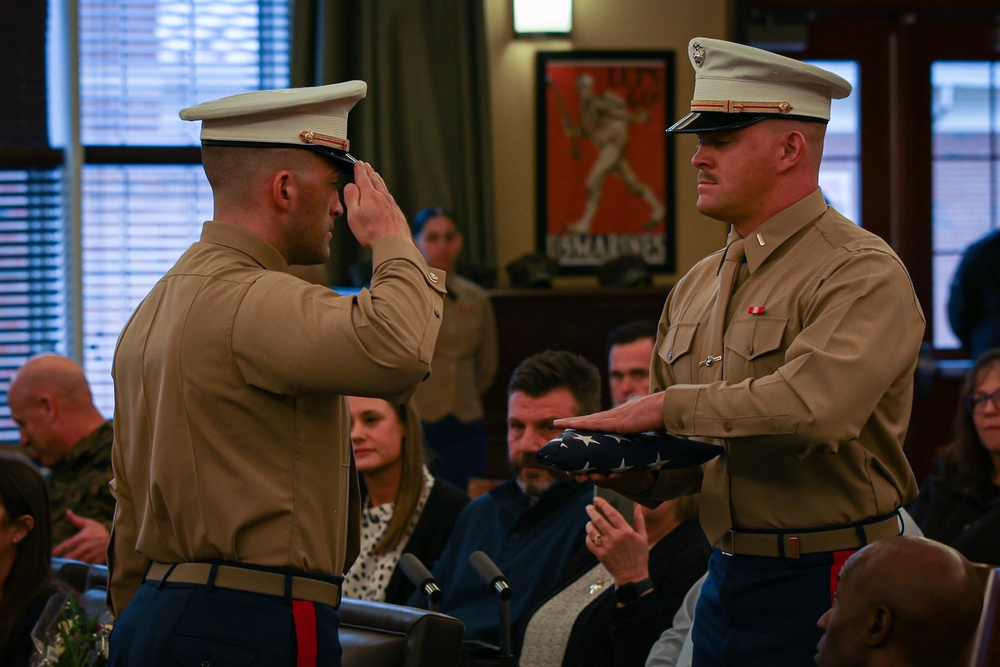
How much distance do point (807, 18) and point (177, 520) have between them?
4.78 meters

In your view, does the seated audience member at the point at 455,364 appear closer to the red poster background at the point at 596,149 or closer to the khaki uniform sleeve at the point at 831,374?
the red poster background at the point at 596,149

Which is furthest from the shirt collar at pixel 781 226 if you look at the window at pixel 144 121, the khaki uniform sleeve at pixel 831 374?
the window at pixel 144 121

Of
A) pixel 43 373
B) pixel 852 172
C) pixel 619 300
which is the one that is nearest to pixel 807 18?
pixel 852 172

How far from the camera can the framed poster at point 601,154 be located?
18.2ft

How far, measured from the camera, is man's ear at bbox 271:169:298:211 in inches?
68.1

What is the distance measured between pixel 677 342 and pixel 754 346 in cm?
21

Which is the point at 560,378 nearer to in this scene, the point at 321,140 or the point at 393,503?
the point at 393,503

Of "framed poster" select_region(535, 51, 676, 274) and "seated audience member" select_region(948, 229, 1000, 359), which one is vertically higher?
"framed poster" select_region(535, 51, 676, 274)

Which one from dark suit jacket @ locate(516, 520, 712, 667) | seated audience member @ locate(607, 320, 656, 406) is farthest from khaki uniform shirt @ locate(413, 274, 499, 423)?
dark suit jacket @ locate(516, 520, 712, 667)

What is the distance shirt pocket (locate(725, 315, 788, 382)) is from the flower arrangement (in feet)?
3.89

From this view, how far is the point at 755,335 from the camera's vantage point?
176cm

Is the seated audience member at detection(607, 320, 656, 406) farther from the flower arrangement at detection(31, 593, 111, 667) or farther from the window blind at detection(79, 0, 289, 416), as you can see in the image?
the window blind at detection(79, 0, 289, 416)

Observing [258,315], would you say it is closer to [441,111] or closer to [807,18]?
[441,111]

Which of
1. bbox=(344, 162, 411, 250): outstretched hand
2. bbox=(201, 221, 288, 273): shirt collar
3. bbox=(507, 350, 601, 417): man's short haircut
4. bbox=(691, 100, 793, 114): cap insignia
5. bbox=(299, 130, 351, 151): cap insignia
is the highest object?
bbox=(691, 100, 793, 114): cap insignia
